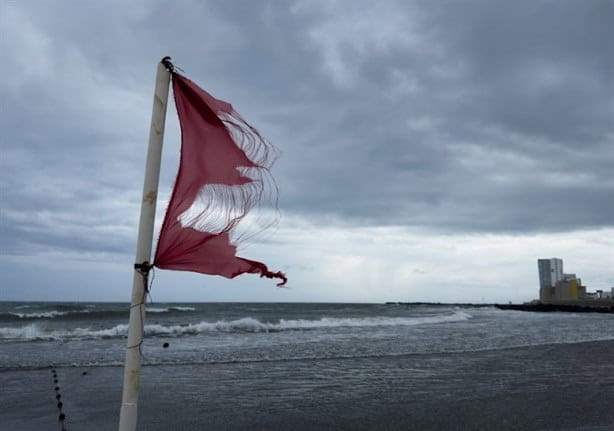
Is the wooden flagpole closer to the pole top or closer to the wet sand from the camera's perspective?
the pole top

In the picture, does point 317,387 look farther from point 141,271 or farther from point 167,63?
point 167,63

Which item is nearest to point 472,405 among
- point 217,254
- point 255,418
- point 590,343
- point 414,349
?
point 255,418

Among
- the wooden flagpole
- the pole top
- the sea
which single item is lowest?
the sea

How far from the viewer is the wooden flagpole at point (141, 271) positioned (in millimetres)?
3083

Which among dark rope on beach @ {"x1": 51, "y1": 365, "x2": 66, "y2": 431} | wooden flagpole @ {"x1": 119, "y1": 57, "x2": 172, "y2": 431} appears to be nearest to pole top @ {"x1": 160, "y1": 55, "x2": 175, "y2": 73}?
wooden flagpole @ {"x1": 119, "y1": 57, "x2": 172, "y2": 431}

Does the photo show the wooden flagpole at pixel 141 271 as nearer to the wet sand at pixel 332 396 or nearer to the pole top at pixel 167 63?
the pole top at pixel 167 63

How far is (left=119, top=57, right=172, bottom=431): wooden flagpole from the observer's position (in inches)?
121

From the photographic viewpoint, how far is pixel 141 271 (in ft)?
10.3

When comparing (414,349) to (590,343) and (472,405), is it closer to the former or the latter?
(590,343)

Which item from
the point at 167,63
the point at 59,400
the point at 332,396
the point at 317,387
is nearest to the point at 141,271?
the point at 167,63

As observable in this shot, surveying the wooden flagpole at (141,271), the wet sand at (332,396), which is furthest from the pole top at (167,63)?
the wet sand at (332,396)

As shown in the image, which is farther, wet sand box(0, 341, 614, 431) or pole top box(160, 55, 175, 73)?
wet sand box(0, 341, 614, 431)

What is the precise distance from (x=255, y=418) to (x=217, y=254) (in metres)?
6.04

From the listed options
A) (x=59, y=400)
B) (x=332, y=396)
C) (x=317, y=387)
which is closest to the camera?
(x=59, y=400)
